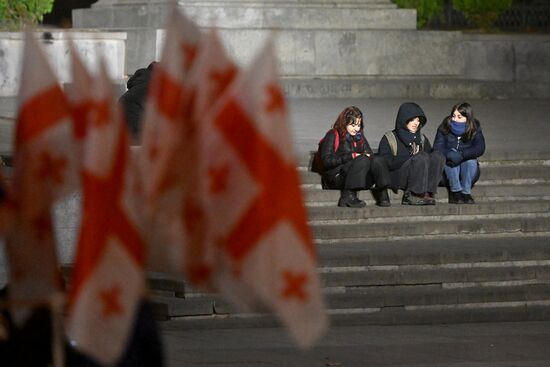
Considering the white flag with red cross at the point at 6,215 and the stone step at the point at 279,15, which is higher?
the stone step at the point at 279,15

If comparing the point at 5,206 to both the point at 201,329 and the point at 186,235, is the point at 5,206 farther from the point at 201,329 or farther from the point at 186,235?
the point at 201,329

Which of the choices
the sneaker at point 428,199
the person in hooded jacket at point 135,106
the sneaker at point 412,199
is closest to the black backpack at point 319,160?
the sneaker at point 412,199

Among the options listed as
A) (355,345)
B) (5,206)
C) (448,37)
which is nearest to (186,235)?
(5,206)

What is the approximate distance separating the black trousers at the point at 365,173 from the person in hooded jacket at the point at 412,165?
13 centimetres

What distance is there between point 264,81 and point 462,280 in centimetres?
781

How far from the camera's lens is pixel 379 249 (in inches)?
506

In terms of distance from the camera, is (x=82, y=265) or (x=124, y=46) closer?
(x=82, y=265)

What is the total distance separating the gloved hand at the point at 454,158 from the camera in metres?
14.0

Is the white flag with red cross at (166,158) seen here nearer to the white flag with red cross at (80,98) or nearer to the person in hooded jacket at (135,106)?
the white flag with red cross at (80,98)

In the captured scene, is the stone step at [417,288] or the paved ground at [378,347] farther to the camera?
the stone step at [417,288]

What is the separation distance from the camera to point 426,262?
495 inches

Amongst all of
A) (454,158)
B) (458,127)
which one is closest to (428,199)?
(454,158)

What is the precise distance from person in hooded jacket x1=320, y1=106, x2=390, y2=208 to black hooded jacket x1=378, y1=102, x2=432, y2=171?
13cm

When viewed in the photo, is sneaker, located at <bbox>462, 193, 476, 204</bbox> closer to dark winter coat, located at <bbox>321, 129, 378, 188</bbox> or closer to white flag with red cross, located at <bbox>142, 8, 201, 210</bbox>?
dark winter coat, located at <bbox>321, 129, 378, 188</bbox>
